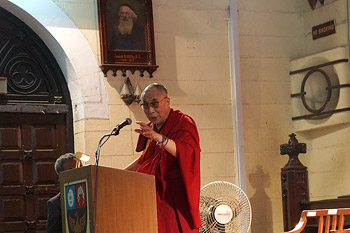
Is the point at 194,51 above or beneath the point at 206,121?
above

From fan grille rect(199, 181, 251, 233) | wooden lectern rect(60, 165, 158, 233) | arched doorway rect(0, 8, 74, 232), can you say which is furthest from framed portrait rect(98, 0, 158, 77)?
wooden lectern rect(60, 165, 158, 233)

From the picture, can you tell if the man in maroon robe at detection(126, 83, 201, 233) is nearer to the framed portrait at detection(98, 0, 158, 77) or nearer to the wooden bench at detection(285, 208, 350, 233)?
the wooden bench at detection(285, 208, 350, 233)

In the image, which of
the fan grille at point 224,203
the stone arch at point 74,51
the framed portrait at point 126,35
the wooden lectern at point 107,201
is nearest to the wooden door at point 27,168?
the stone arch at point 74,51

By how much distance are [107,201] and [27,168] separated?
392cm

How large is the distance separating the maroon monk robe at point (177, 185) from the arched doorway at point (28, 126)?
315 cm

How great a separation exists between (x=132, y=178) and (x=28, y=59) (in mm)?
4038

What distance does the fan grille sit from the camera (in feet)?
21.6

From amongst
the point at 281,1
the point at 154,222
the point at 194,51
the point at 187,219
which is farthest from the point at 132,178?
the point at 281,1

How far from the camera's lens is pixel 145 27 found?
752cm

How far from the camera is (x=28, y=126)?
23.8 feet

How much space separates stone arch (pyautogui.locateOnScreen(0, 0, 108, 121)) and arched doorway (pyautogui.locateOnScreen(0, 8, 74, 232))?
219 mm

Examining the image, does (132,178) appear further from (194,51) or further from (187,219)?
(194,51)

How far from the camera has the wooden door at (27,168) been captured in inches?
277

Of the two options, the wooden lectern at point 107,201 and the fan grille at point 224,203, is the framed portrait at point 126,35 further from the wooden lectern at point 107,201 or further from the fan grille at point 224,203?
the wooden lectern at point 107,201
